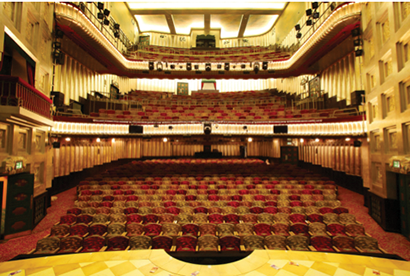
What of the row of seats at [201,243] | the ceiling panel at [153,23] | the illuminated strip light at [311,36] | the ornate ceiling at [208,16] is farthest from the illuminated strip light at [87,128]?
the ceiling panel at [153,23]

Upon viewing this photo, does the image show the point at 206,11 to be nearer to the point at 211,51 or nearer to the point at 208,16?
the point at 208,16

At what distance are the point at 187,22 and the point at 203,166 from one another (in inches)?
744

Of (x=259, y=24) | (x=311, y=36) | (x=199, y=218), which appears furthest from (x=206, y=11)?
(x=199, y=218)

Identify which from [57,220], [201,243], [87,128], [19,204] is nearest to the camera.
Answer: [201,243]

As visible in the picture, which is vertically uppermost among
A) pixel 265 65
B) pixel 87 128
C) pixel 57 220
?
pixel 265 65

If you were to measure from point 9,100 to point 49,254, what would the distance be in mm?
3709

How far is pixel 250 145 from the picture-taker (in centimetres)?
1702

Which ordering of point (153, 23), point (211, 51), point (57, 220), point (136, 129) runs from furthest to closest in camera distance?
point (211, 51) < point (153, 23) < point (136, 129) < point (57, 220)

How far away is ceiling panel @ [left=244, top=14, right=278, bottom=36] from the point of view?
856 inches

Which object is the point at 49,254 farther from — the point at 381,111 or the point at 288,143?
the point at 288,143

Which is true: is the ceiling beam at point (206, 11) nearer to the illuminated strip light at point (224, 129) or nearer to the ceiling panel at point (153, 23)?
the ceiling panel at point (153, 23)

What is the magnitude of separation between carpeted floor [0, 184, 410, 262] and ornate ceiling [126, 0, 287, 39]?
17.1 meters

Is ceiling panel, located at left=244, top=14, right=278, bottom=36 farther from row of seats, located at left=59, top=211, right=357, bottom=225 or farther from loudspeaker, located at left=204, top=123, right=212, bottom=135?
row of seats, located at left=59, top=211, right=357, bottom=225

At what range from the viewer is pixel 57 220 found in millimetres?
6773
